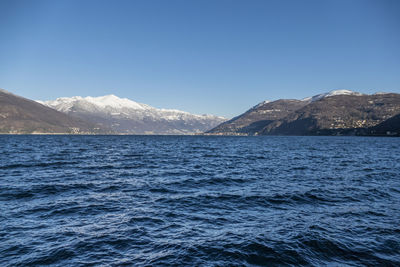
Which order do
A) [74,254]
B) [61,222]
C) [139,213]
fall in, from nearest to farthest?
[74,254]
[61,222]
[139,213]

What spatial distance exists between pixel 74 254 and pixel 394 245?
1627 cm

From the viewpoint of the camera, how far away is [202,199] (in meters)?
21.5

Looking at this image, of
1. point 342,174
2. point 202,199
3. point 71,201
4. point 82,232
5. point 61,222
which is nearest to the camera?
point 82,232

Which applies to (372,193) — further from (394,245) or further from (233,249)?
(233,249)

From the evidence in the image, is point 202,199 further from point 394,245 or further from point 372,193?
point 372,193

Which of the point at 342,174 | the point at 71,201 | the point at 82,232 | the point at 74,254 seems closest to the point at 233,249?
the point at 74,254

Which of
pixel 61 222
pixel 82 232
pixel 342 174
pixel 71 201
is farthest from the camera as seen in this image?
pixel 342 174

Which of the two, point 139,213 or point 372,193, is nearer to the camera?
point 139,213

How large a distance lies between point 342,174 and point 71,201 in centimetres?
3390

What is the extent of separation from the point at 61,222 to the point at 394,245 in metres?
19.3

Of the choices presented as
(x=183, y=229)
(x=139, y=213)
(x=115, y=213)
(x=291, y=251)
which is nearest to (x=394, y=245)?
(x=291, y=251)

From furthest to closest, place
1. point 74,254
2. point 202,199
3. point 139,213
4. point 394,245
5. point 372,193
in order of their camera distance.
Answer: point 372,193
point 202,199
point 139,213
point 394,245
point 74,254

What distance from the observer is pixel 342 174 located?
113ft

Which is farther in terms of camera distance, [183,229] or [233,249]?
[183,229]
